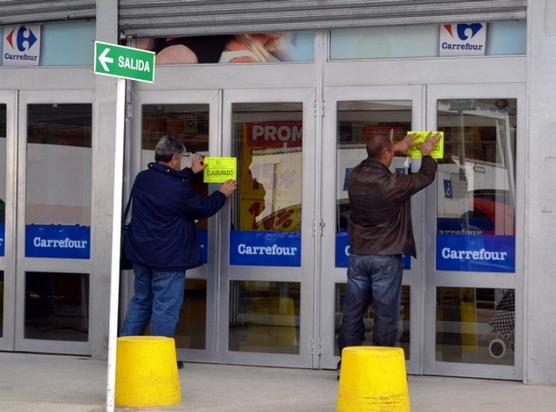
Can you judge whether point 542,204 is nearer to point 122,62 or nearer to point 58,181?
point 122,62

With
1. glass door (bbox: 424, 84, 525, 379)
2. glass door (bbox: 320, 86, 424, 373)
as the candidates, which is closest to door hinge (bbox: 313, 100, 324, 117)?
glass door (bbox: 320, 86, 424, 373)

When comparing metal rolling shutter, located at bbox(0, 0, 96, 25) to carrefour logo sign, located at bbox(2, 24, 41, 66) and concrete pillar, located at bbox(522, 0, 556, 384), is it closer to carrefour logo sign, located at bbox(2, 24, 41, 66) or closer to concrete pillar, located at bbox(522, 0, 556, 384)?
carrefour logo sign, located at bbox(2, 24, 41, 66)

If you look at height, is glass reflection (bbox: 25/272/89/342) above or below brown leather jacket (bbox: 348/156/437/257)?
below

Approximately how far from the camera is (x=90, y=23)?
35.2ft

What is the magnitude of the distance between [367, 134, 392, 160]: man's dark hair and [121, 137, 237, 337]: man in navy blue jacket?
4.50ft

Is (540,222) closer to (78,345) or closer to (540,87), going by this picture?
(540,87)

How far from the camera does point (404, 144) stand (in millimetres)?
9039

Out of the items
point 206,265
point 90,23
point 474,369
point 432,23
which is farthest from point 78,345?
point 432,23

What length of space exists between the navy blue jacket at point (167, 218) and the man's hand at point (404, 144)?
60.8 inches

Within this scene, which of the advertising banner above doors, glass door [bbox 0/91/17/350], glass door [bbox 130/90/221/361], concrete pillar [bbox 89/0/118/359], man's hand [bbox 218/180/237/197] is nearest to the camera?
man's hand [bbox 218/180/237/197]

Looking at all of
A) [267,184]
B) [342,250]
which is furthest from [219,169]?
[342,250]

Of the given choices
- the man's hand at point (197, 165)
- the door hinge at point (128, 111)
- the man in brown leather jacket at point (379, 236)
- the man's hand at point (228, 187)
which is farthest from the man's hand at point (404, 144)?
the door hinge at point (128, 111)

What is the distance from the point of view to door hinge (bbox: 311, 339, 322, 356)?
980 cm

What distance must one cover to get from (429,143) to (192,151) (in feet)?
7.71
